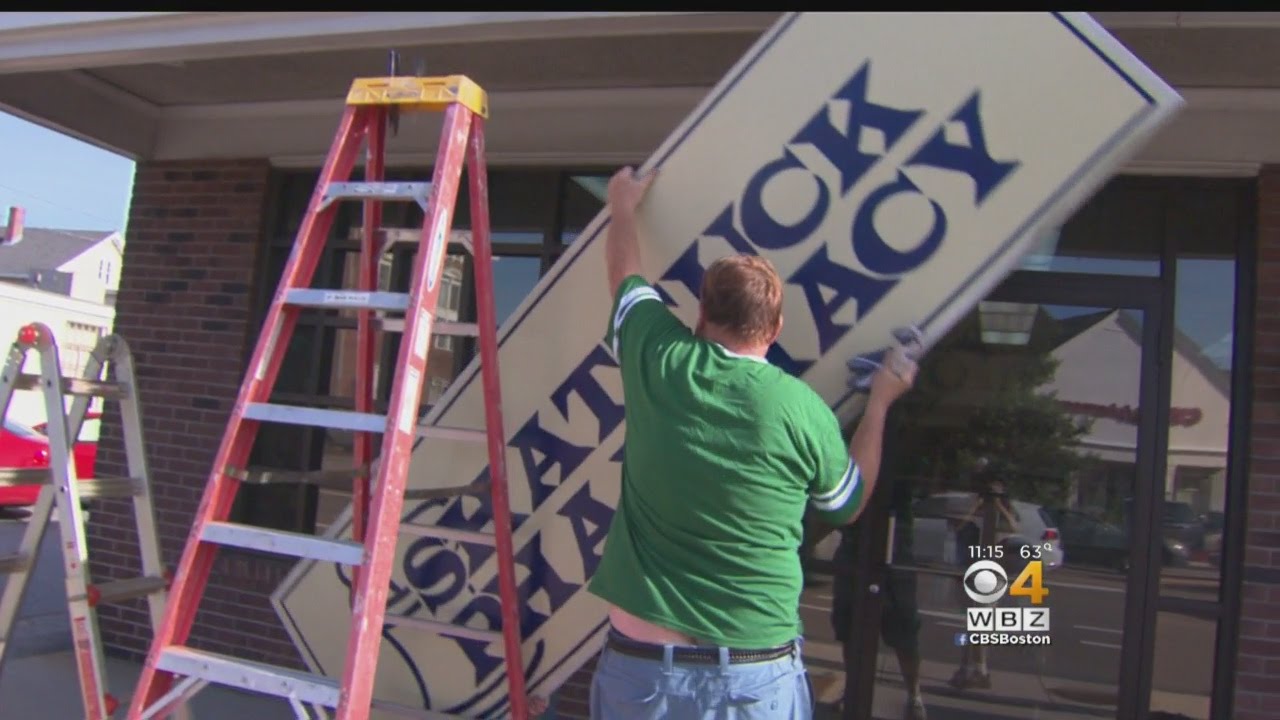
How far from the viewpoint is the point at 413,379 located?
93.0 inches

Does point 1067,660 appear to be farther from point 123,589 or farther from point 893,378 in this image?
point 123,589

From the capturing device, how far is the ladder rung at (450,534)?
2.89m

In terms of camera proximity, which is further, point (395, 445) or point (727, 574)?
point (395, 445)

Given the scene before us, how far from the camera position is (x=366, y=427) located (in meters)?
2.31

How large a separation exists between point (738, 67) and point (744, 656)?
5.01 feet

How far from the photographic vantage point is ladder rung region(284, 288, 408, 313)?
238 cm

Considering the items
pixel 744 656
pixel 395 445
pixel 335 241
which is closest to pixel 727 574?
pixel 744 656

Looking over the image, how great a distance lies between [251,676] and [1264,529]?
362 cm

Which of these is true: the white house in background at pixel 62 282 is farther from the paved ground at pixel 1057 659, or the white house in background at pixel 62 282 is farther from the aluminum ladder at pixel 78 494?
the aluminum ladder at pixel 78 494

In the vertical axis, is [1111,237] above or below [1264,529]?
above

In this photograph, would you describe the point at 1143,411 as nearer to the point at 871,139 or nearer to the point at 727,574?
the point at 871,139

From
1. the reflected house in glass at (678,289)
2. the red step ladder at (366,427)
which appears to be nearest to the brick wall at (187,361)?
the reflected house in glass at (678,289)

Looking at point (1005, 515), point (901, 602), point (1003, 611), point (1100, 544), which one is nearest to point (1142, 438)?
point (1100, 544)

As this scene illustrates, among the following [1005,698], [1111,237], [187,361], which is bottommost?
[1005,698]
